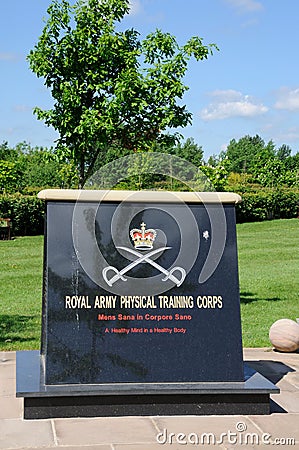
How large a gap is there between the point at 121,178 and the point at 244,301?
23.3 feet

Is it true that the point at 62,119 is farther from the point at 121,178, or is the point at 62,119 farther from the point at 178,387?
the point at 178,387

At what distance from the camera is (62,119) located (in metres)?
10.3

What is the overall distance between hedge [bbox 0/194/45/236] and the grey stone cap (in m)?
19.8

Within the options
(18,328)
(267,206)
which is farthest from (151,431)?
(267,206)

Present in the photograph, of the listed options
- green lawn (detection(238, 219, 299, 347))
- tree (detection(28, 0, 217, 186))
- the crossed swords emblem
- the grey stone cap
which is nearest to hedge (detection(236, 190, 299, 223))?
green lawn (detection(238, 219, 299, 347))

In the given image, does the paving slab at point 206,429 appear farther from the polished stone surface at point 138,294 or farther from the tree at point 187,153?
the tree at point 187,153

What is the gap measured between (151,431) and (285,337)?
3.14m

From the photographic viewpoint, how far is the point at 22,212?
25500 mm

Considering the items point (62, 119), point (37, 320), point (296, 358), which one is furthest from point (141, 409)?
→ point (62, 119)

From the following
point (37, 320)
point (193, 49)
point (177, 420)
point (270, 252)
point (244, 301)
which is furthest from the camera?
point (270, 252)

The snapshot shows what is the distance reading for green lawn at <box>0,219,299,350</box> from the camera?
9.16 meters

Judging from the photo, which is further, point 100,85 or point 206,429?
point 100,85

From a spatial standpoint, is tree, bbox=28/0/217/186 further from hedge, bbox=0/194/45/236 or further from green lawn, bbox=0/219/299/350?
hedge, bbox=0/194/45/236

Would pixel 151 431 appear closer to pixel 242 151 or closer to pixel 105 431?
pixel 105 431
